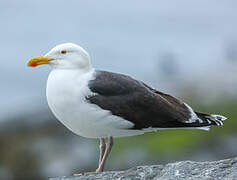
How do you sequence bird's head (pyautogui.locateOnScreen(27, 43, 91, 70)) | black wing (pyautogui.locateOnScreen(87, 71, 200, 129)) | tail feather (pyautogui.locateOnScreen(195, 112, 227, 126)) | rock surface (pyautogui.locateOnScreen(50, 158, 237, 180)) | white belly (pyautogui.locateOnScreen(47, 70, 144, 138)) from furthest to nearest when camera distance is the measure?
1. tail feather (pyautogui.locateOnScreen(195, 112, 227, 126))
2. bird's head (pyautogui.locateOnScreen(27, 43, 91, 70))
3. black wing (pyautogui.locateOnScreen(87, 71, 200, 129))
4. white belly (pyautogui.locateOnScreen(47, 70, 144, 138))
5. rock surface (pyautogui.locateOnScreen(50, 158, 237, 180))

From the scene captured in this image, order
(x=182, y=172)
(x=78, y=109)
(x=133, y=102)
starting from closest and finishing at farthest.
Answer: (x=182, y=172), (x=78, y=109), (x=133, y=102)

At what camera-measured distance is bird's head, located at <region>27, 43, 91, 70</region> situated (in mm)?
9148

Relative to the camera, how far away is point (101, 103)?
348 inches

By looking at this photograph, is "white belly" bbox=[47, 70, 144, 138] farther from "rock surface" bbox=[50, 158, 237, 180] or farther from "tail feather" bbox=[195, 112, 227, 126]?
"tail feather" bbox=[195, 112, 227, 126]

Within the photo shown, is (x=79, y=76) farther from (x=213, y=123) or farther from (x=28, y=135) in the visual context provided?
(x=28, y=135)

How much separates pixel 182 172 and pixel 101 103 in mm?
1695

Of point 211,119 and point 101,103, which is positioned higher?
point 101,103

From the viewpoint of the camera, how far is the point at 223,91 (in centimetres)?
2931

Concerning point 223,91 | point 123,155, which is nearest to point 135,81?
point 123,155

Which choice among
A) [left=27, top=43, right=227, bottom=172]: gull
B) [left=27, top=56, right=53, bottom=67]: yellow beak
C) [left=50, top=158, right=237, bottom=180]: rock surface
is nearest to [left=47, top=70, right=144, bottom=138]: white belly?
[left=27, top=43, right=227, bottom=172]: gull

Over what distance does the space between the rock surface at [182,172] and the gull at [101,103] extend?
2.60 feet

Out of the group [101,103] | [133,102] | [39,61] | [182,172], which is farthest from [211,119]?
[39,61]

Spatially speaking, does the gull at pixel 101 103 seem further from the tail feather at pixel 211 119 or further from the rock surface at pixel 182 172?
the rock surface at pixel 182 172

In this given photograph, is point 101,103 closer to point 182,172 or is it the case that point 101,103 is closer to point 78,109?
point 78,109
